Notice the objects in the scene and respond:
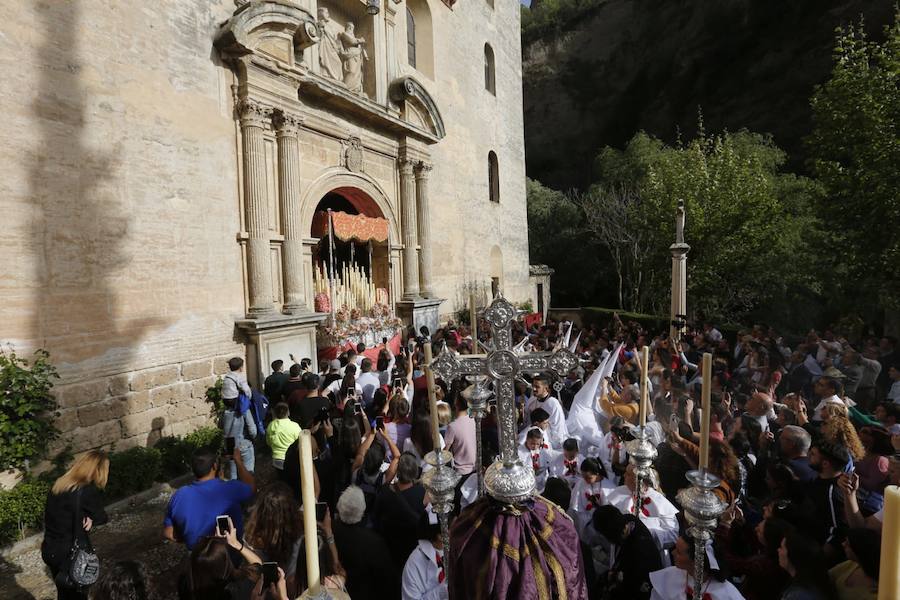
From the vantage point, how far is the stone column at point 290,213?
10.2m

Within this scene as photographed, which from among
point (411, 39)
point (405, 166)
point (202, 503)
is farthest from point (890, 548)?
point (411, 39)

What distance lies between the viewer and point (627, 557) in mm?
3160

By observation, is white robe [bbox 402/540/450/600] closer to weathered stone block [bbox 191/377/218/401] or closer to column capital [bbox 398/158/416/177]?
weathered stone block [bbox 191/377/218/401]

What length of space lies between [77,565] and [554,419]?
463cm

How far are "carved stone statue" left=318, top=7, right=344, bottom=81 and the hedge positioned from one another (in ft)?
29.5

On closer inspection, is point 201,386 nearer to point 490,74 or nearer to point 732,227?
point 490,74

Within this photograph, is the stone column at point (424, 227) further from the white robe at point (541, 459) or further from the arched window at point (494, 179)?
the white robe at point (541, 459)

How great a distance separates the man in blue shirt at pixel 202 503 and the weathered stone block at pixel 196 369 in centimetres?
522

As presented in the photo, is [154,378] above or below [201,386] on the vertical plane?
above

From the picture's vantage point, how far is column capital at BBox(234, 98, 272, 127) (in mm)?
9297

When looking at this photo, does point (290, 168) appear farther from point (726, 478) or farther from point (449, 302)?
point (726, 478)

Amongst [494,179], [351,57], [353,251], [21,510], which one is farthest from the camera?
[494,179]

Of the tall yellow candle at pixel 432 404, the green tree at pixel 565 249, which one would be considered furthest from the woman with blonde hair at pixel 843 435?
the green tree at pixel 565 249

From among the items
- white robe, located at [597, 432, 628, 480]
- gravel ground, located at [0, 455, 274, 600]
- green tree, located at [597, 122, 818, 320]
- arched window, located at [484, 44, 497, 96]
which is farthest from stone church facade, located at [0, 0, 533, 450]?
green tree, located at [597, 122, 818, 320]
